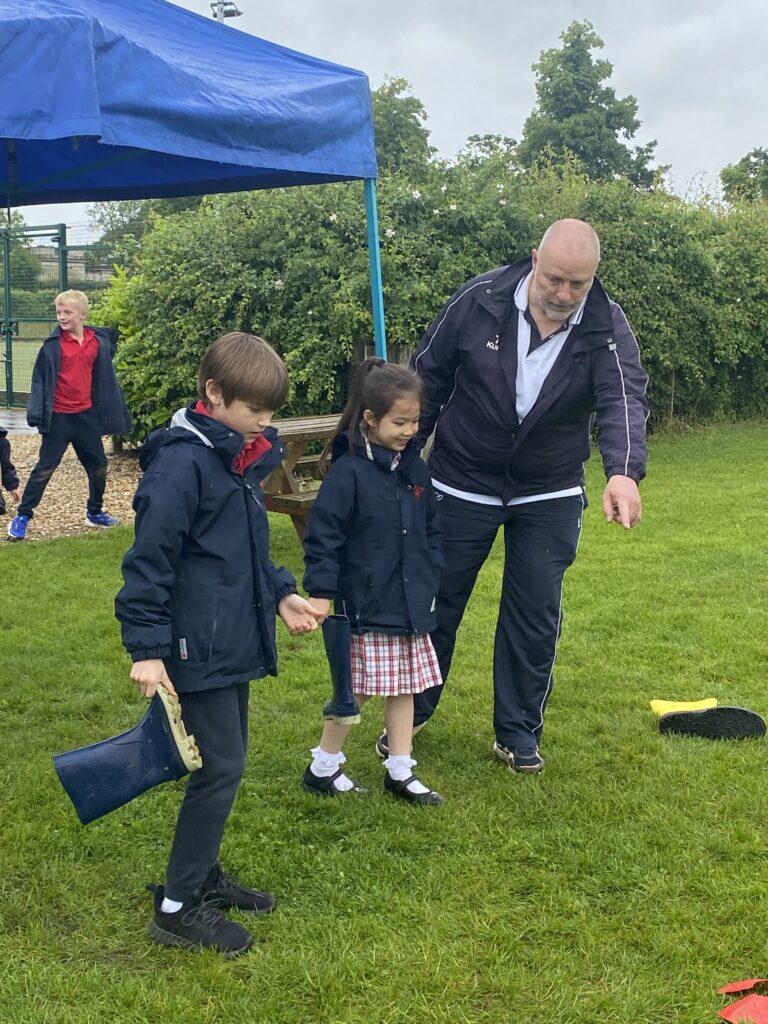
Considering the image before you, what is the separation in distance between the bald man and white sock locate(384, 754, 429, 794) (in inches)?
13.2

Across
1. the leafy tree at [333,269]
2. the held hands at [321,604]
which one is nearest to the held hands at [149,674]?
the held hands at [321,604]

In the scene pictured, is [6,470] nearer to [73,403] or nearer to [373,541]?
[73,403]

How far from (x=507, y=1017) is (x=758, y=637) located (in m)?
3.42

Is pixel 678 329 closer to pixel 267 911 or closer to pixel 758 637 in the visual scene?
pixel 758 637

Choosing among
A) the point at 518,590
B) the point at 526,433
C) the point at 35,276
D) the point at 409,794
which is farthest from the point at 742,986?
the point at 35,276

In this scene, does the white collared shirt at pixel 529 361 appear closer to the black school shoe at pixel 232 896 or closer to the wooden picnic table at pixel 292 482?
the black school shoe at pixel 232 896

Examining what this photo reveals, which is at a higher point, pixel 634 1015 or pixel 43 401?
pixel 43 401

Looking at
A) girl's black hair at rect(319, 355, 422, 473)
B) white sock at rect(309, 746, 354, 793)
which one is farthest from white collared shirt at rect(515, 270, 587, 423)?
white sock at rect(309, 746, 354, 793)

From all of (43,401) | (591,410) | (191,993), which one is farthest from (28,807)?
(43,401)

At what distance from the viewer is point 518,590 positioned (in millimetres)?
3852

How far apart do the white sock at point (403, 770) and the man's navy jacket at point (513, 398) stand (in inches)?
38.6

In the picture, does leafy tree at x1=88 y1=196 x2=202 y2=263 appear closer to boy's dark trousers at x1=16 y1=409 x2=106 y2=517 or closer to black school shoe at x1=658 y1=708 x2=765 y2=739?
boy's dark trousers at x1=16 y1=409 x2=106 y2=517

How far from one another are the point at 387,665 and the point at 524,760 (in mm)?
703

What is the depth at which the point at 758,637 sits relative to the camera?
5.45 metres
